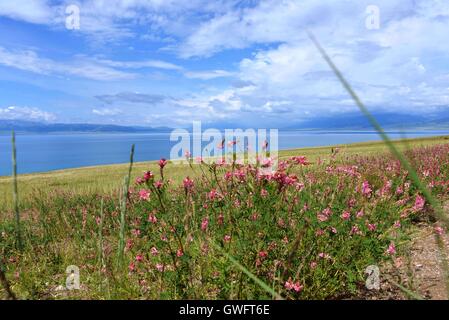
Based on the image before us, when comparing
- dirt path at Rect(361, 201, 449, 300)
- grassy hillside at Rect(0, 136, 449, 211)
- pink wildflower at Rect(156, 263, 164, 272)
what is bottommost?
grassy hillside at Rect(0, 136, 449, 211)

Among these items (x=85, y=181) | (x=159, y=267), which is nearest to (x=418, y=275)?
(x=159, y=267)

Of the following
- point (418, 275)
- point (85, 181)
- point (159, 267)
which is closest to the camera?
point (159, 267)

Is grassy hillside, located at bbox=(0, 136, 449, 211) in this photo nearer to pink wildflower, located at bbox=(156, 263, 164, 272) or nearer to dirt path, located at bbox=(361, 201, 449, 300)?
dirt path, located at bbox=(361, 201, 449, 300)

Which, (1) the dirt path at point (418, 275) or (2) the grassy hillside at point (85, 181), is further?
(2) the grassy hillside at point (85, 181)

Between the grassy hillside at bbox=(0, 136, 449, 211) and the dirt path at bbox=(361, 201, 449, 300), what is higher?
the dirt path at bbox=(361, 201, 449, 300)

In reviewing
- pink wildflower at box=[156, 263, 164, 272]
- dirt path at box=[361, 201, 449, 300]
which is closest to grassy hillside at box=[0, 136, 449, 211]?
dirt path at box=[361, 201, 449, 300]

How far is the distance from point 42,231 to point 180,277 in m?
5.02

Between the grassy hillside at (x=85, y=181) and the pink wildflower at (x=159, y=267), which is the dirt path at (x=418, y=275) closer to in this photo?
the grassy hillside at (x=85, y=181)

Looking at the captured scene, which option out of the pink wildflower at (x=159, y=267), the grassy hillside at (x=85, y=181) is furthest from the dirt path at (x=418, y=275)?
the pink wildflower at (x=159, y=267)

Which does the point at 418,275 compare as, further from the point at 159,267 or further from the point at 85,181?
A: the point at 85,181

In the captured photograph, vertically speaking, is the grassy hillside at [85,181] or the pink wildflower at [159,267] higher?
the pink wildflower at [159,267]
